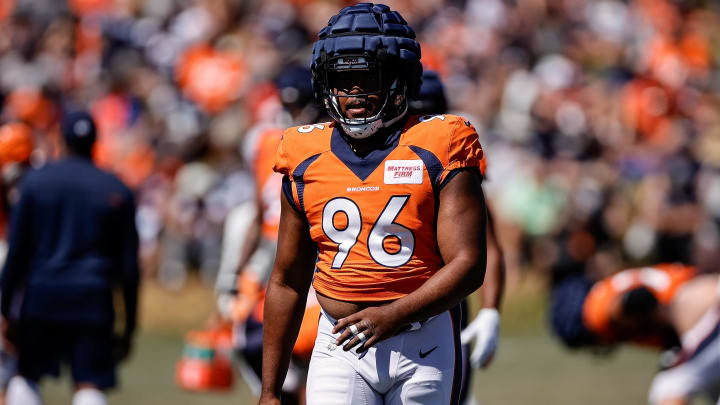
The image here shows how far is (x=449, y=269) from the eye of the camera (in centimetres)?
356

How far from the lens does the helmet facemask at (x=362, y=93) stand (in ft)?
12.0

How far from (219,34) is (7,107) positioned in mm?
3498

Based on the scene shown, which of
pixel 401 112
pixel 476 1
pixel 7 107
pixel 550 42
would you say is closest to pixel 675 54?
pixel 550 42

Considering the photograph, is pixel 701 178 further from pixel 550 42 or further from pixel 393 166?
pixel 393 166

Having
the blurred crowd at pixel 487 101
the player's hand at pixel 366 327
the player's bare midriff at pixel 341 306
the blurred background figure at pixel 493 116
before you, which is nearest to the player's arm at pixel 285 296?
the player's bare midriff at pixel 341 306

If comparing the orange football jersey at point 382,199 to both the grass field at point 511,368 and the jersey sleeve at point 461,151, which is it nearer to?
the jersey sleeve at point 461,151

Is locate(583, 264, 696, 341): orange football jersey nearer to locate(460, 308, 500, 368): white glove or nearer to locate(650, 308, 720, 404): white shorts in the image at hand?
locate(650, 308, 720, 404): white shorts

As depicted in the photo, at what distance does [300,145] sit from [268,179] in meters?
2.75

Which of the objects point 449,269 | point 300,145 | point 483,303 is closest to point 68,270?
point 483,303

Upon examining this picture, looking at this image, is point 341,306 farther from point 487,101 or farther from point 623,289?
point 487,101

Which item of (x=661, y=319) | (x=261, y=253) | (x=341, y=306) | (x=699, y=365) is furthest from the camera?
(x=261, y=253)

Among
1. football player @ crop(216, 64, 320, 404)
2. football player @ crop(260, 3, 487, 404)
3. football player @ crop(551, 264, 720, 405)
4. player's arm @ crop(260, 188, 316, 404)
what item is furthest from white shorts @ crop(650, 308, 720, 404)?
player's arm @ crop(260, 188, 316, 404)

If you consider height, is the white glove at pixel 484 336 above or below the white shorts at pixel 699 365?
above

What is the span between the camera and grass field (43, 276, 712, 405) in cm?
930
